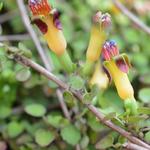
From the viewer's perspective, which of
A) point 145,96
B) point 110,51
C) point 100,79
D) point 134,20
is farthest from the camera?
point 134,20

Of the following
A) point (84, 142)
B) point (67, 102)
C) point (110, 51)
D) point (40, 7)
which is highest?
point (40, 7)

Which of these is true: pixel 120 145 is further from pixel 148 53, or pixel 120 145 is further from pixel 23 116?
pixel 148 53

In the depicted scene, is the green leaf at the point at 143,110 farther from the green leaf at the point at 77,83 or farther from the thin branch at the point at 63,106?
the thin branch at the point at 63,106

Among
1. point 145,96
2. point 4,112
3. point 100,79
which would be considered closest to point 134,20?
point 100,79

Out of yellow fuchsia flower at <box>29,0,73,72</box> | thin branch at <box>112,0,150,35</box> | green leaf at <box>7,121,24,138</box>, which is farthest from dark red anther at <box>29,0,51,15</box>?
thin branch at <box>112,0,150,35</box>

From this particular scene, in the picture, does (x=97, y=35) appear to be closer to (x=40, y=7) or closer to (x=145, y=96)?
(x=40, y=7)

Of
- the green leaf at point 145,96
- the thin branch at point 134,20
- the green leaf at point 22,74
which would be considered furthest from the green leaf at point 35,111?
the thin branch at point 134,20
